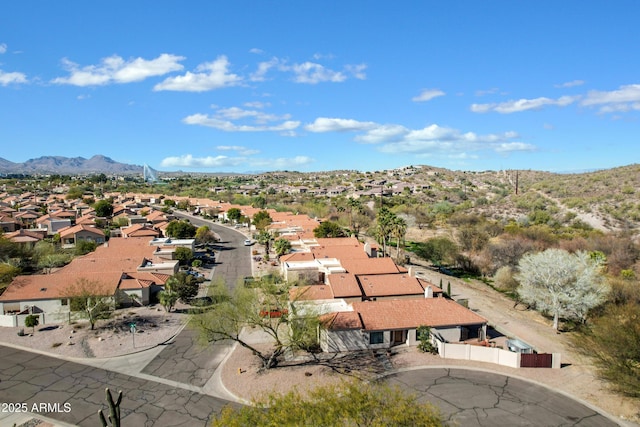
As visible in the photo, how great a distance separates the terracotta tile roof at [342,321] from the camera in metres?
30.6

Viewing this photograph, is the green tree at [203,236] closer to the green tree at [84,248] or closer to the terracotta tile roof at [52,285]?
the green tree at [84,248]

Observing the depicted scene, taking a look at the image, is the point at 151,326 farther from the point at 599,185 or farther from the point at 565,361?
the point at 599,185

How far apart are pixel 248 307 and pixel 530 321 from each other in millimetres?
28473

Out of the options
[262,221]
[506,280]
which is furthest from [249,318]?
[262,221]

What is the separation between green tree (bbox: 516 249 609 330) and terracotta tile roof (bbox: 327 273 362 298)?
668 inches

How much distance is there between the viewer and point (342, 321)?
31.2 metres

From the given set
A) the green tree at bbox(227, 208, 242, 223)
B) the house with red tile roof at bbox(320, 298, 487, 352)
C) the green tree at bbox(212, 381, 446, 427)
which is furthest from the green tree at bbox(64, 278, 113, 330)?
the green tree at bbox(227, 208, 242, 223)

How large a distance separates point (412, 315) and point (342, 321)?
6347mm

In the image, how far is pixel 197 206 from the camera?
125250 mm

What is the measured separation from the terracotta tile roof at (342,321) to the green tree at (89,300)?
20.3 m

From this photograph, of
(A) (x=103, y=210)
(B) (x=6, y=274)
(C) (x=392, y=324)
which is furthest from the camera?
(A) (x=103, y=210)

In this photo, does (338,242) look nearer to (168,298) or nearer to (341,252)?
(341,252)

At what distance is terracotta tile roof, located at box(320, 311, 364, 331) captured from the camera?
30.6m

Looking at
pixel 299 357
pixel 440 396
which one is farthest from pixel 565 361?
pixel 299 357
